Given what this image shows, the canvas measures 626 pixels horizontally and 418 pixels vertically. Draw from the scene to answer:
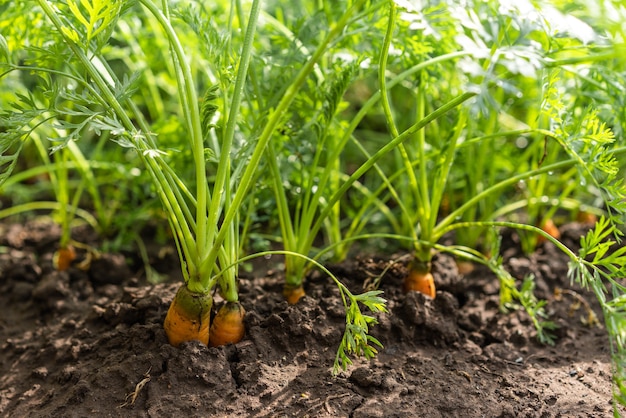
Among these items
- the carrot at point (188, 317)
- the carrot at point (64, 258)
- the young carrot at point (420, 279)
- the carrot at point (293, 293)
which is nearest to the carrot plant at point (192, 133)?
the carrot at point (188, 317)

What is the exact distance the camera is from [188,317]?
1230mm

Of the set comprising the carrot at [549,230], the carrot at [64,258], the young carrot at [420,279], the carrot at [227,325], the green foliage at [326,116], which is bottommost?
the carrot at [549,230]

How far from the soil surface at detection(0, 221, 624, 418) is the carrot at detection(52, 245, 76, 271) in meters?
0.10

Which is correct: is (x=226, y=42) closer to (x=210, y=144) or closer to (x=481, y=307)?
(x=210, y=144)

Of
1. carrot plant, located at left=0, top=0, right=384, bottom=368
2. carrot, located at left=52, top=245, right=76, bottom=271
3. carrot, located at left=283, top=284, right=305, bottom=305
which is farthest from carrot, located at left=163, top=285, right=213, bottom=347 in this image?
carrot, located at left=52, top=245, right=76, bottom=271

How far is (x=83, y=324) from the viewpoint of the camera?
58.6 inches

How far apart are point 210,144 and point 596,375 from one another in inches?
38.4

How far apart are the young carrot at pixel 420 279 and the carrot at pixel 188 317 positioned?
46cm

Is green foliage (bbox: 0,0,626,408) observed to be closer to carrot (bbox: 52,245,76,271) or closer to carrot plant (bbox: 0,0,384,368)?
carrot plant (bbox: 0,0,384,368)

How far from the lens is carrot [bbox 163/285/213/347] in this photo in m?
1.23

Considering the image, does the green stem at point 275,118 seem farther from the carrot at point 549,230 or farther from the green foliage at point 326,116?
the carrot at point 549,230

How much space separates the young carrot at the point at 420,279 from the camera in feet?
4.77

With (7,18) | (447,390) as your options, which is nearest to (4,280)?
(7,18)

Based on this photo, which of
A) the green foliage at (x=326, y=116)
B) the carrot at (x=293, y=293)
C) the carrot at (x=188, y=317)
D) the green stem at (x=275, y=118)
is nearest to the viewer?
the green stem at (x=275, y=118)
